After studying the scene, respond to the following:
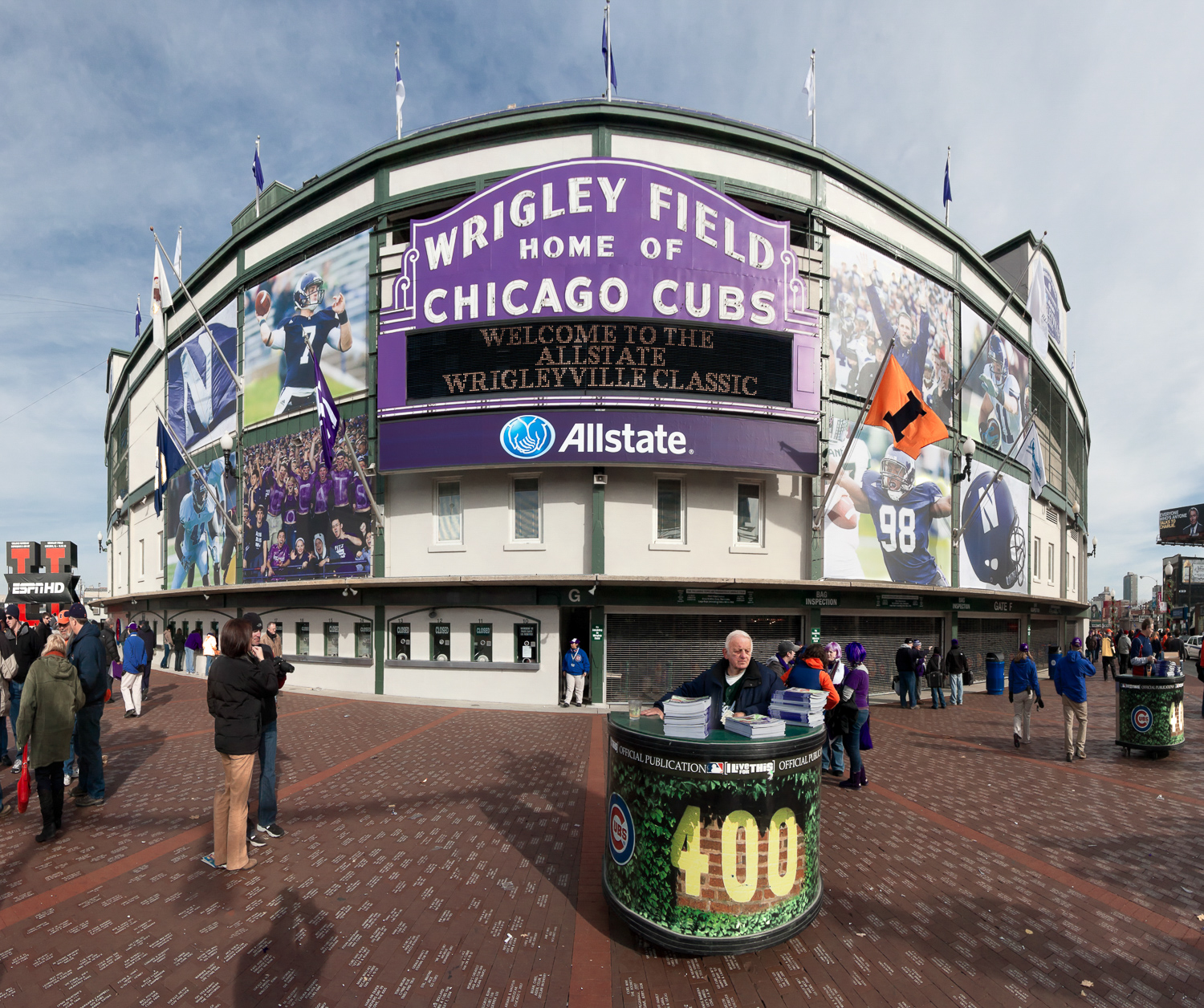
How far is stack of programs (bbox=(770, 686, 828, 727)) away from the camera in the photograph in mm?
4500

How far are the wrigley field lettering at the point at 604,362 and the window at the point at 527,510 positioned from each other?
242cm

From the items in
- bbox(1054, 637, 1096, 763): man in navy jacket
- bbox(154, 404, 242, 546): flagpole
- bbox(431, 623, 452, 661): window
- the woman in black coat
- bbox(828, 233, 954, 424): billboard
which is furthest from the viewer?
bbox(154, 404, 242, 546): flagpole

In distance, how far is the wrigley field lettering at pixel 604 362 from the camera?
15.4 m

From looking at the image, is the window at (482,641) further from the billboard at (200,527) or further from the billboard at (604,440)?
the billboard at (200,527)

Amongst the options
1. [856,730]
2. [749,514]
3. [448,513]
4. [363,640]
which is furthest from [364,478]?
[856,730]

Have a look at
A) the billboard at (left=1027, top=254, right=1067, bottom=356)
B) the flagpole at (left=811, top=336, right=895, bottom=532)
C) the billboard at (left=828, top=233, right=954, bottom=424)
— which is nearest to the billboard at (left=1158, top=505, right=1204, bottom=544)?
the billboard at (left=1027, top=254, right=1067, bottom=356)

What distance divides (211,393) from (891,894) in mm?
26813

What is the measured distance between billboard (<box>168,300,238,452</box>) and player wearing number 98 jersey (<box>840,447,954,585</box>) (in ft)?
68.8

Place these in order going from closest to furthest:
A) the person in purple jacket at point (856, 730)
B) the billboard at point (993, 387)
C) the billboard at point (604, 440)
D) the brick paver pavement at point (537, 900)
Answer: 1. the brick paver pavement at point (537, 900)
2. the person in purple jacket at point (856, 730)
3. the billboard at point (604, 440)
4. the billboard at point (993, 387)

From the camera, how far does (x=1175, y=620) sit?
79.5 meters

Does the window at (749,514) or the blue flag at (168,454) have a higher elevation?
the blue flag at (168,454)

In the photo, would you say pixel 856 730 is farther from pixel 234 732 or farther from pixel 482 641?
pixel 482 641

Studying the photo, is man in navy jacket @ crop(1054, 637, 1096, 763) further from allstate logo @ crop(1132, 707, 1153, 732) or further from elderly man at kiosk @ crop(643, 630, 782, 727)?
elderly man at kiosk @ crop(643, 630, 782, 727)

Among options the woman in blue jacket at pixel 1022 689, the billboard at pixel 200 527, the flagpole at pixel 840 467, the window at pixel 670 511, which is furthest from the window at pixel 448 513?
the woman in blue jacket at pixel 1022 689
